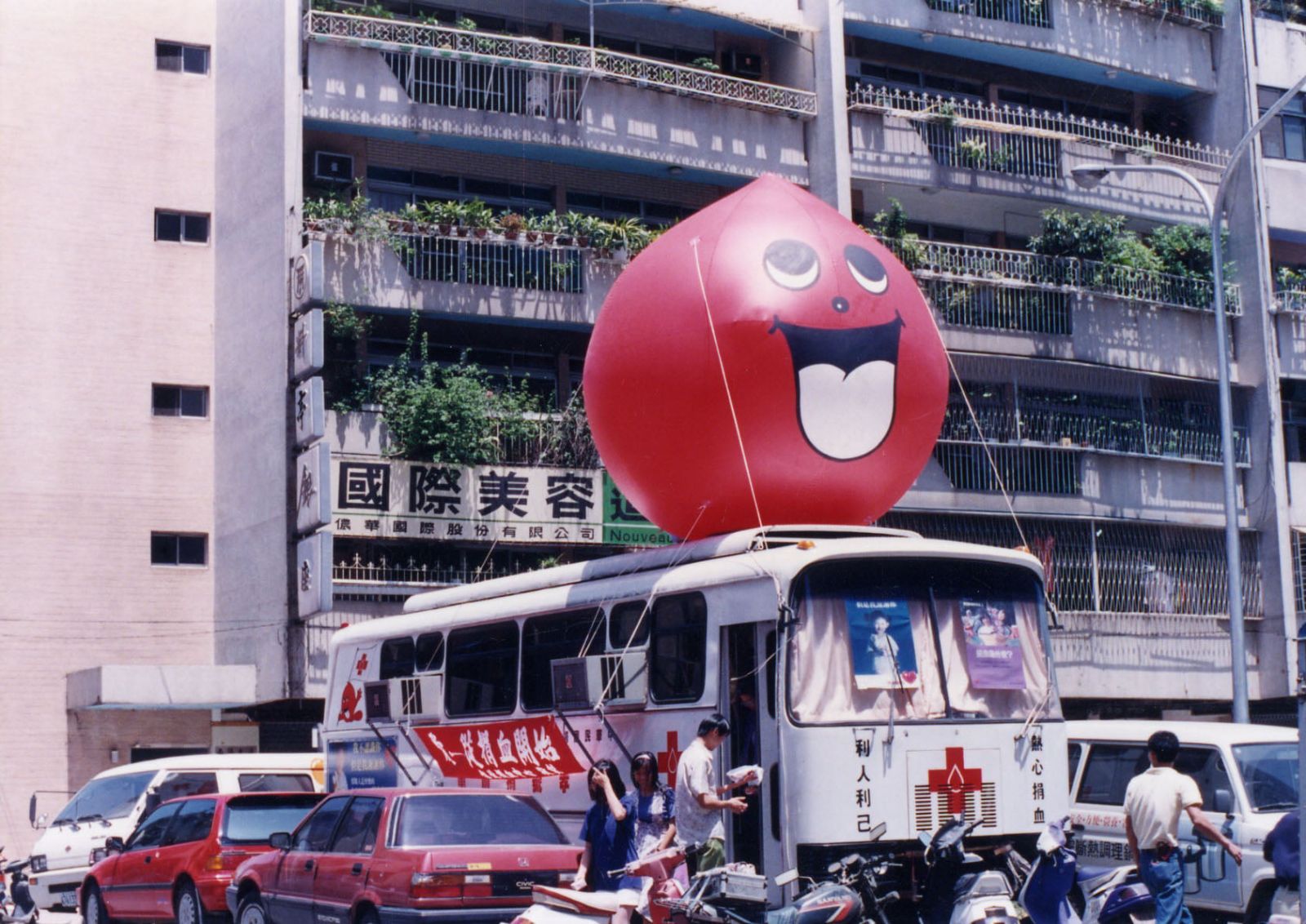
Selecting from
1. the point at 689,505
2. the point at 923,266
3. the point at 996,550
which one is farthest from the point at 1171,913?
the point at 923,266

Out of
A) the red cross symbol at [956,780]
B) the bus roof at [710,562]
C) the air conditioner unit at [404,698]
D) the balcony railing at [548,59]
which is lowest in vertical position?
the red cross symbol at [956,780]

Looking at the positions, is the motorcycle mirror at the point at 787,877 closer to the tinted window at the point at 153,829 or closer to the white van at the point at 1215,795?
the white van at the point at 1215,795

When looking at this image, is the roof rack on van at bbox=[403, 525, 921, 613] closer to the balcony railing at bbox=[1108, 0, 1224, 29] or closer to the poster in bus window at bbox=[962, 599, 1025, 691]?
the poster in bus window at bbox=[962, 599, 1025, 691]

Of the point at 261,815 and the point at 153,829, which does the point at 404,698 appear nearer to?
the point at 261,815

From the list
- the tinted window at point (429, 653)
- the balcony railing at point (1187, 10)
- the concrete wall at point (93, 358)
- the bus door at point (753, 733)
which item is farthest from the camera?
the balcony railing at point (1187, 10)

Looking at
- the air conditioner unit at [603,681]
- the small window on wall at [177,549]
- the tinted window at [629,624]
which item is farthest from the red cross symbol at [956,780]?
the small window on wall at [177,549]

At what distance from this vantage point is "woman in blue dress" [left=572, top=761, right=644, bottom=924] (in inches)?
489

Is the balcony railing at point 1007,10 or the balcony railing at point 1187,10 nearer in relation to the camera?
the balcony railing at point 1007,10

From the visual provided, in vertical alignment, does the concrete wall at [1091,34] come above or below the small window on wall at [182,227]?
above

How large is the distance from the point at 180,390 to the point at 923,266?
41.9 ft

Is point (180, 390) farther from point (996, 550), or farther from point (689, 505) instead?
point (996, 550)

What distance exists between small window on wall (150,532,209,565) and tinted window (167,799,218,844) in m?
12.8

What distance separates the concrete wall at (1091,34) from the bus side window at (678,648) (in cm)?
1963

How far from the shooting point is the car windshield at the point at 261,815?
16.4 m
